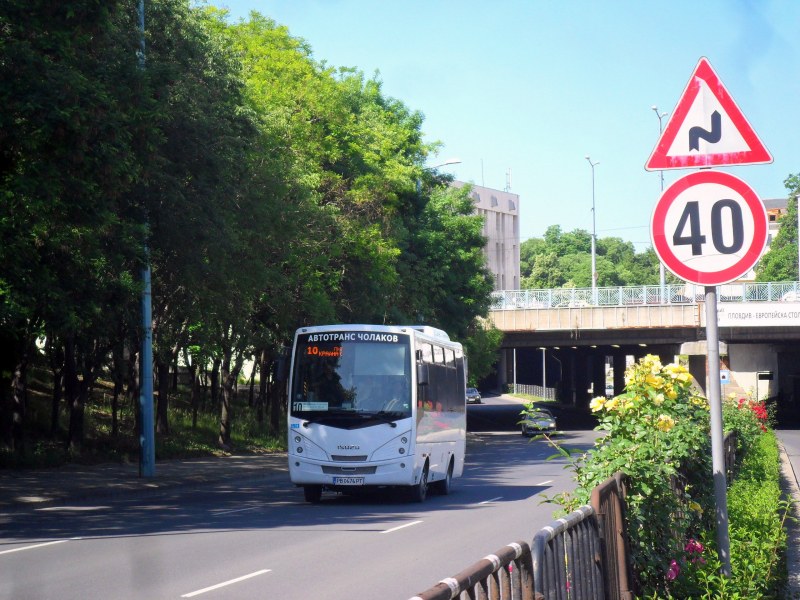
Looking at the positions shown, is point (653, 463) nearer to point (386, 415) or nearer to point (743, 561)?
point (743, 561)

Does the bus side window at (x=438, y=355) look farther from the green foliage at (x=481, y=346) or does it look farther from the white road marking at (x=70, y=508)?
the green foliage at (x=481, y=346)

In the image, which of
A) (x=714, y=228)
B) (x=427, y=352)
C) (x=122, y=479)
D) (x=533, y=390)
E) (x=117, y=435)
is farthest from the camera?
(x=533, y=390)

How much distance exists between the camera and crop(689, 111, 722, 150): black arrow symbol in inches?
261

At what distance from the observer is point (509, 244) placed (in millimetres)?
136375

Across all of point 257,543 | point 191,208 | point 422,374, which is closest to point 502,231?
point 191,208

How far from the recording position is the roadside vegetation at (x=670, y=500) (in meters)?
7.48

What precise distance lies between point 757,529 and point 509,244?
12780 centimetres

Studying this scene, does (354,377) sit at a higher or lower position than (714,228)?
lower

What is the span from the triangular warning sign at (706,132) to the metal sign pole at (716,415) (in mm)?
793

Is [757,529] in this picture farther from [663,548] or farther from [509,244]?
[509,244]

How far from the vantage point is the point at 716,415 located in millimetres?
6562

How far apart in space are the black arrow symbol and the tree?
9661 centimetres

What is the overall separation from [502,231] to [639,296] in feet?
267

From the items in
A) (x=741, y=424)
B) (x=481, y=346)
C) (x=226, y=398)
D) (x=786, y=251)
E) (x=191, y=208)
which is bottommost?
(x=741, y=424)
